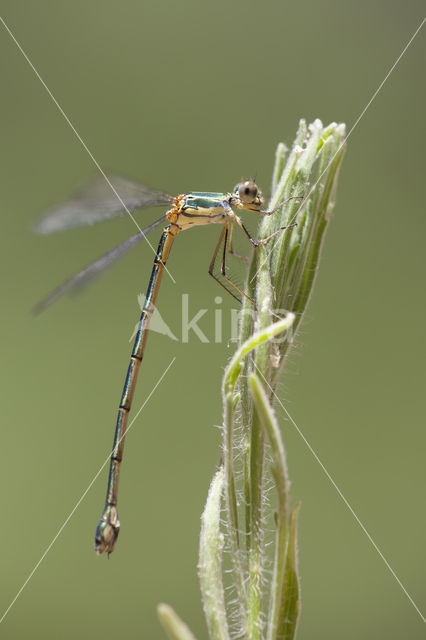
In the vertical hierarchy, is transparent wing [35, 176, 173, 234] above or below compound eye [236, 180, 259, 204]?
above

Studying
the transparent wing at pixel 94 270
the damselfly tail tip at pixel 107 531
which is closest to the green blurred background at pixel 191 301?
the transparent wing at pixel 94 270

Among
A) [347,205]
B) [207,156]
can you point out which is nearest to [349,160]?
[347,205]

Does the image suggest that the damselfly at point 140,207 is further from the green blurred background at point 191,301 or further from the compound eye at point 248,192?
the green blurred background at point 191,301

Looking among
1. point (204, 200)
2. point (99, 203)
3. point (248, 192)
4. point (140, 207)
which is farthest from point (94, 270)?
point (248, 192)

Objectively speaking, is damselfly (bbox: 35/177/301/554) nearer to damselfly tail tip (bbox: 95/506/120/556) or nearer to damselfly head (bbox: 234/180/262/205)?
damselfly head (bbox: 234/180/262/205)

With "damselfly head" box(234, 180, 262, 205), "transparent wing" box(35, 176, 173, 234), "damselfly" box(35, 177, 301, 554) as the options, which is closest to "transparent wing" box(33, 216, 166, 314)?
"damselfly" box(35, 177, 301, 554)

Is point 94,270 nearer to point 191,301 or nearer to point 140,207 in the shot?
point 140,207
